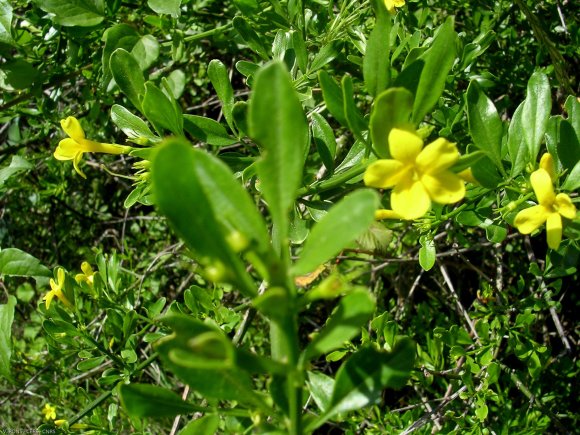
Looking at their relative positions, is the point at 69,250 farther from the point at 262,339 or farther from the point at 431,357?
the point at 431,357

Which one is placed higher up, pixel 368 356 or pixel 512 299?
pixel 368 356

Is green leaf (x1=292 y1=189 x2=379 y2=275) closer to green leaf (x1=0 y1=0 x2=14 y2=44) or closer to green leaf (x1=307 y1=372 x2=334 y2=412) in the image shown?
green leaf (x1=307 y1=372 x2=334 y2=412)

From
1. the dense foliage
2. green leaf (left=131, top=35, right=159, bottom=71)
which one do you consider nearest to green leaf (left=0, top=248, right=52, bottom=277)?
the dense foliage

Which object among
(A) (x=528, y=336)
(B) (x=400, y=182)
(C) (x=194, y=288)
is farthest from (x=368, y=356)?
(A) (x=528, y=336)

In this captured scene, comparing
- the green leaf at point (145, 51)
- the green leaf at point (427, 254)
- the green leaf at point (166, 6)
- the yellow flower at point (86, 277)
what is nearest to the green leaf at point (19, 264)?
the yellow flower at point (86, 277)

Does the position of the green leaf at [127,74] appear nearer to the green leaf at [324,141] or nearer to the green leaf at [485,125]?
the green leaf at [324,141]

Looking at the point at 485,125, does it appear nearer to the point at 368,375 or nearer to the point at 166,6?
the point at 368,375
